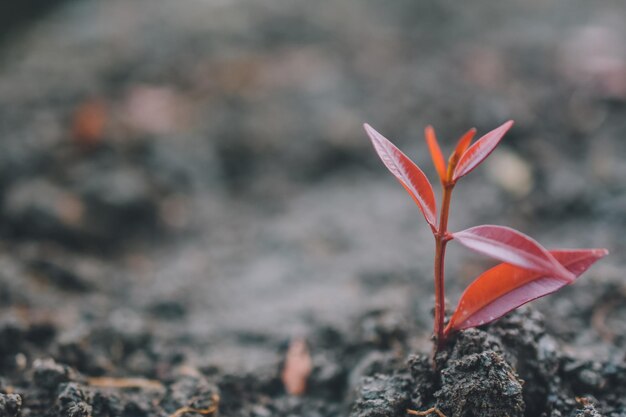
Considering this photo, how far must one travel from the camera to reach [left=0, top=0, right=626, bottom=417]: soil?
4.57ft

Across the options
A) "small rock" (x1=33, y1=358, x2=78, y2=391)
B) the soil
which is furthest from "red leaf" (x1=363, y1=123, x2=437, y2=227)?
"small rock" (x1=33, y1=358, x2=78, y2=391)

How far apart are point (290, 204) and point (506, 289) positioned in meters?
1.35

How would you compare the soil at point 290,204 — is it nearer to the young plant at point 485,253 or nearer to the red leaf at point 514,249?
the young plant at point 485,253

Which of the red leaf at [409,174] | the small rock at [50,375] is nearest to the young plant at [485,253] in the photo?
the red leaf at [409,174]

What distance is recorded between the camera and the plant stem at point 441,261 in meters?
1.09

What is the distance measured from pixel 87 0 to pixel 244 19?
1.31m

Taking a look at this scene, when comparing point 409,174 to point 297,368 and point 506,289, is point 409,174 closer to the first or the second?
point 506,289

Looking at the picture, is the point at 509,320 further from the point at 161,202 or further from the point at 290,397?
the point at 161,202

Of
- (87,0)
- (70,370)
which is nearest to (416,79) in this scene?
(70,370)

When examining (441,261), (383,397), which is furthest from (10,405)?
(441,261)

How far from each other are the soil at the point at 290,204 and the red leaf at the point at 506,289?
96 millimetres

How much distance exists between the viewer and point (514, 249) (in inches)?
39.6

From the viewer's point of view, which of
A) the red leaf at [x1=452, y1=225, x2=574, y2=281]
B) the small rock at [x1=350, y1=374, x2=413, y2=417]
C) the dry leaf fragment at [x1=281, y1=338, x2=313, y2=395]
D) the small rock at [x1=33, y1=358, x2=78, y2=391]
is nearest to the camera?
the red leaf at [x1=452, y1=225, x2=574, y2=281]

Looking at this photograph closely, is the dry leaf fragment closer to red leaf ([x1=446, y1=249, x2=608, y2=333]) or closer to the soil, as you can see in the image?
the soil
